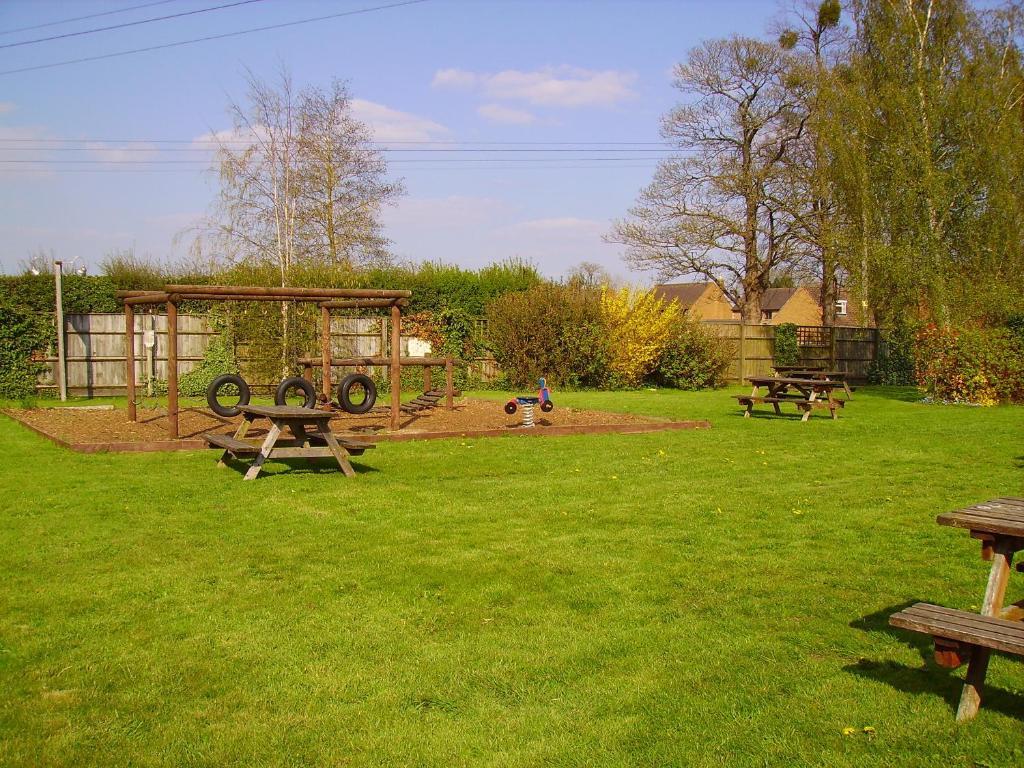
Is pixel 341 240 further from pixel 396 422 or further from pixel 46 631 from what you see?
pixel 46 631

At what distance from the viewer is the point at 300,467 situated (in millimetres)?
10141

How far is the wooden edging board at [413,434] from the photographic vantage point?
11.2m

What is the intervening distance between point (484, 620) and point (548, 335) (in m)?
19.1

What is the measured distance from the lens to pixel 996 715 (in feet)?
11.9

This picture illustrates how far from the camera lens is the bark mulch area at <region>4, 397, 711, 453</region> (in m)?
11.8

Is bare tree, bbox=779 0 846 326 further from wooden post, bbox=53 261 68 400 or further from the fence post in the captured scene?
wooden post, bbox=53 261 68 400

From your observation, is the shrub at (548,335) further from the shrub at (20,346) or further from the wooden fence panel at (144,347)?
the shrub at (20,346)

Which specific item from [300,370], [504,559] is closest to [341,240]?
[300,370]

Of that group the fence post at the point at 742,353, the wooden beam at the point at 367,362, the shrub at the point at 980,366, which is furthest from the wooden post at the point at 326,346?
the fence post at the point at 742,353

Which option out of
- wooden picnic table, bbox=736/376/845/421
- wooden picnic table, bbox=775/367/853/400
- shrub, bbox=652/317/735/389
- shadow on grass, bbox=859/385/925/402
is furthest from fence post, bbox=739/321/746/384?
wooden picnic table, bbox=736/376/845/421

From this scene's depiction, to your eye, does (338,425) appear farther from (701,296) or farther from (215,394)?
(701,296)

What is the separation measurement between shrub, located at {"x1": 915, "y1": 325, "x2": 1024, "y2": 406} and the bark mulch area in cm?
920

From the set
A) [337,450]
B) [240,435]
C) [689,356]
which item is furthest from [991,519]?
[689,356]

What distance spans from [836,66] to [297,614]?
1054 inches
